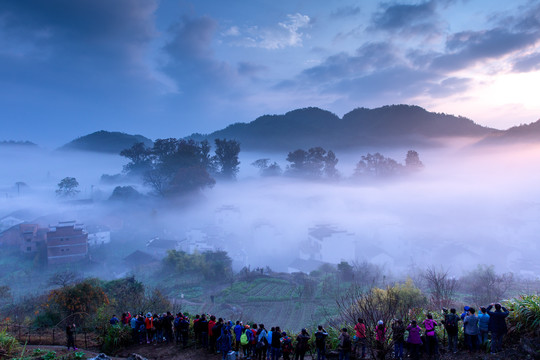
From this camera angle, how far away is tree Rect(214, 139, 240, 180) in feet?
208

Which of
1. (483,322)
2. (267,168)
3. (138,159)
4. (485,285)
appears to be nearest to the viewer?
(483,322)

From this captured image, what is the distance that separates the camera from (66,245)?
3369 centimetres

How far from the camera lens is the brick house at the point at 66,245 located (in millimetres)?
33031

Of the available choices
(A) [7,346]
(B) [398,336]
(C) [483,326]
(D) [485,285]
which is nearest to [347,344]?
(B) [398,336]

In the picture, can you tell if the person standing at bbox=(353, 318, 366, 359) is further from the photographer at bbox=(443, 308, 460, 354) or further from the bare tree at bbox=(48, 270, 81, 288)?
the bare tree at bbox=(48, 270, 81, 288)

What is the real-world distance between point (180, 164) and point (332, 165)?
31.5m

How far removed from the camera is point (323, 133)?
386ft

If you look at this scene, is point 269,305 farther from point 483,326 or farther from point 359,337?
point 483,326

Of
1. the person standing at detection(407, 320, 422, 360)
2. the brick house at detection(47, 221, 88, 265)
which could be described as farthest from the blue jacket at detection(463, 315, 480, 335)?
the brick house at detection(47, 221, 88, 265)

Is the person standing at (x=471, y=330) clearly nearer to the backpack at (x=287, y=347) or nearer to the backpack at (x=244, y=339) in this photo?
the backpack at (x=287, y=347)

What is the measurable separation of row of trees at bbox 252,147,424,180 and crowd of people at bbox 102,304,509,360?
57.1m

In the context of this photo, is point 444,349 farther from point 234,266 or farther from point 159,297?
point 234,266

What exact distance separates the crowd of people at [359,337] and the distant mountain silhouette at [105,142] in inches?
4267

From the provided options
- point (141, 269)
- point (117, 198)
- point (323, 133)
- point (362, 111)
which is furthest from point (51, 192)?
point (362, 111)
